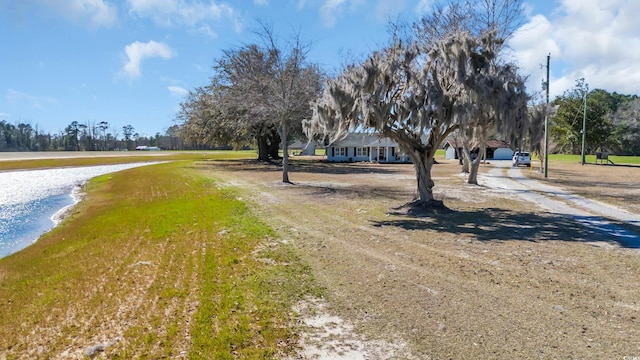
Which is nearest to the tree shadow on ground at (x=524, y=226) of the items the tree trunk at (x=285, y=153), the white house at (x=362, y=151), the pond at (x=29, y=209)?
the pond at (x=29, y=209)

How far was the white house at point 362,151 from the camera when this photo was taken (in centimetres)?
4869

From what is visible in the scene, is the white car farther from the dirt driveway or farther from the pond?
the pond

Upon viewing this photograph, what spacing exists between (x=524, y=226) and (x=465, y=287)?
5.50 m

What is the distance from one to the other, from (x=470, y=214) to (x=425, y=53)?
16.5ft

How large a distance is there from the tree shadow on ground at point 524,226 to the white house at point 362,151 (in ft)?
120

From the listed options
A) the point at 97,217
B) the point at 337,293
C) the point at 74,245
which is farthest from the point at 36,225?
the point at 337,293

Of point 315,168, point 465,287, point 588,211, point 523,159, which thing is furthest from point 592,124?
point 465,287

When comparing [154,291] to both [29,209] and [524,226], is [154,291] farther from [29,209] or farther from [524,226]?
[29,209]

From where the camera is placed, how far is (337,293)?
5.55m

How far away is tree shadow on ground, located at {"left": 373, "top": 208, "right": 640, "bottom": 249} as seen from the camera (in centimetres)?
884

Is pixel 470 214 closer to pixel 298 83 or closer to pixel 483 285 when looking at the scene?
pixel 483 285

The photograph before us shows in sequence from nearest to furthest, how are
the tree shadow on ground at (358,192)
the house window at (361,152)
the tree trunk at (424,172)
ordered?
the tree trunk at (424,172) → the tree shadow on ground at (358,192) → the house window at (361,152)

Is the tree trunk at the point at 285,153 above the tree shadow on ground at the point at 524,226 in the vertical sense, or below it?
above

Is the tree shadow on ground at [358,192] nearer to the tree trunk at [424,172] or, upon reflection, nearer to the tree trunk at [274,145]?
the tree trunk at [424,172]
